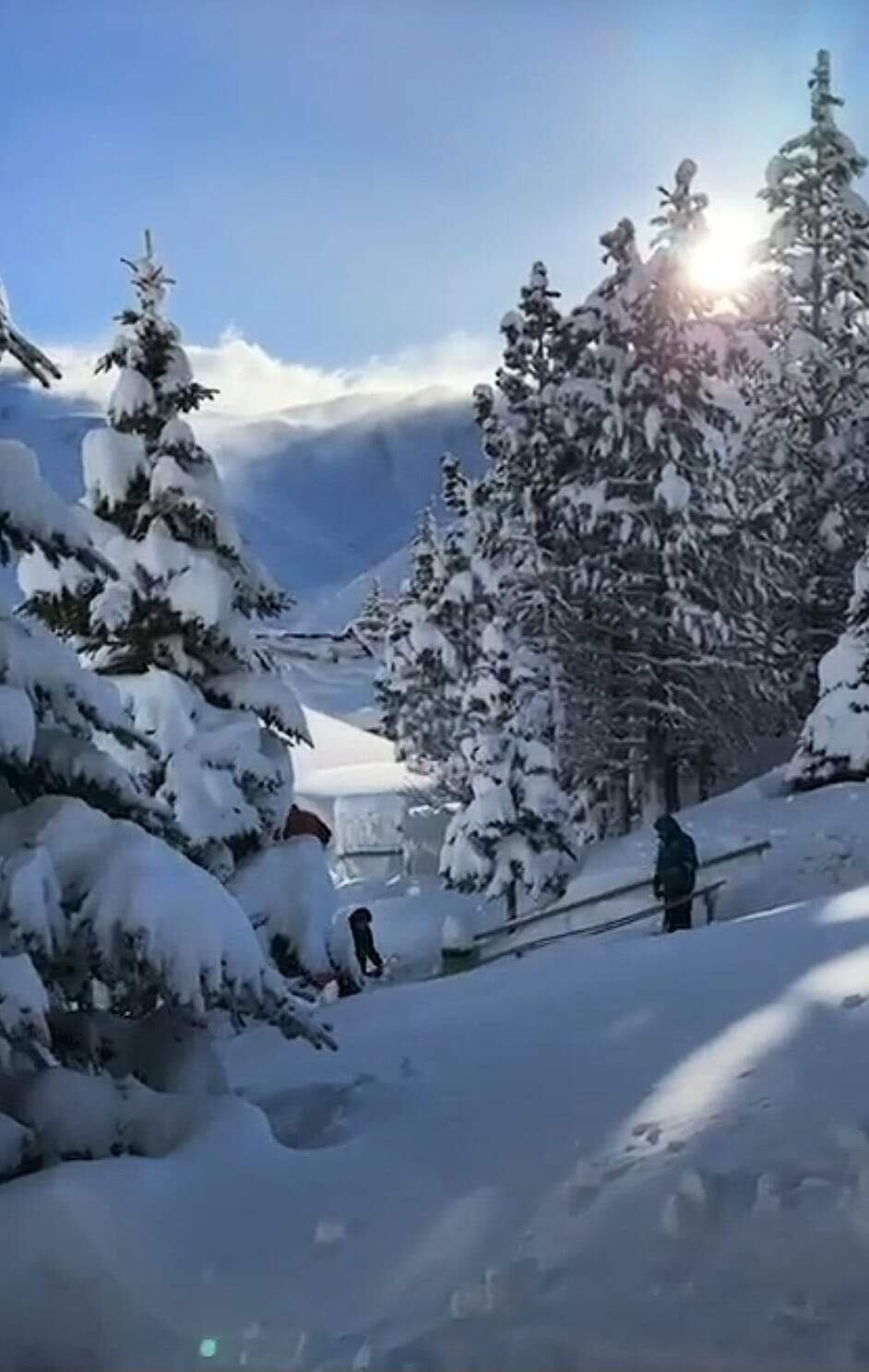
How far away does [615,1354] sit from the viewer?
4328mm

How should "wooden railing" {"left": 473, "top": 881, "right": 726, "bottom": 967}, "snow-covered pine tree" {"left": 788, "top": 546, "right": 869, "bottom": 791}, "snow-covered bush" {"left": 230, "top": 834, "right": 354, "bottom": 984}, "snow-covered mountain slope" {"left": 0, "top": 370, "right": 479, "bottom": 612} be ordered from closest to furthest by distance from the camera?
"snow-covered bush" {"left": 230, "top": 834, "right": 354, "bottom": 984}
"wooden railing" {"left": 473, "top": 881, "right": 726, "bottom": 967}
"snow-covered pine tree" {"left": 788, "top": 546, "right": 869, "bottom": 791}
"snow-covered mountain slope" {"left": 0, "top": 370, "right": 479, "bottom": 612}

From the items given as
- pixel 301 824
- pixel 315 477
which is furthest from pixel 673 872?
pixel 315 477

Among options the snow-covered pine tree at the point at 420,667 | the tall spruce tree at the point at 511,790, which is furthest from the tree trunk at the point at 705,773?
the snow-covered pine tree at the point at 420,667

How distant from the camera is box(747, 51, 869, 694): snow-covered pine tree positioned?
31.8 m

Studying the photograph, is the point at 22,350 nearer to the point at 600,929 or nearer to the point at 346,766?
the point at 600,929

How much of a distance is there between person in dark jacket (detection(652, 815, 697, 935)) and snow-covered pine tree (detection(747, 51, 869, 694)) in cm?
1554

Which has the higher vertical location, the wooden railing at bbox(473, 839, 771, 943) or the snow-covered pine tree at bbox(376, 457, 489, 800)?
the snow-covered pine tree at bbox(376, 457, 489, 800)

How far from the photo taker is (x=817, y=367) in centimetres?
3231

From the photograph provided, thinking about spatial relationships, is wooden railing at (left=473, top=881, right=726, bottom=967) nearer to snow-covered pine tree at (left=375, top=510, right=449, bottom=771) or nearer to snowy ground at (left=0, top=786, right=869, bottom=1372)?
snowy ground at (left=0, top=786, right=869, bottom=1372)

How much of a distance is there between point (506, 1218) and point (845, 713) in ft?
67.4

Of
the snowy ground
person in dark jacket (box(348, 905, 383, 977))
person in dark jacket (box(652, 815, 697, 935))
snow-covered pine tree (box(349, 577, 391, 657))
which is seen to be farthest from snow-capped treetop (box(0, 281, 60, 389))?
snow-covered pine tree (box(349, 577, 391, 657))

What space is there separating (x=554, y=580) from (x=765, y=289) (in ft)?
35.7

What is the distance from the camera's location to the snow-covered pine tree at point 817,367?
104 ft

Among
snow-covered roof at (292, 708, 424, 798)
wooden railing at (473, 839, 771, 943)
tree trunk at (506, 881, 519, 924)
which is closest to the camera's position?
wooden railing at (473, 839, 771, 943)
